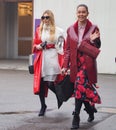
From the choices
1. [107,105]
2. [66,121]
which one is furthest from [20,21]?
[66,121]

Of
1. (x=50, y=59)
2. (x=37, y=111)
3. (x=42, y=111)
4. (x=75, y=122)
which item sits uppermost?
(x=50, y=59)

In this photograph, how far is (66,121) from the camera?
351 inches

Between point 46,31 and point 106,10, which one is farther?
point 106,10

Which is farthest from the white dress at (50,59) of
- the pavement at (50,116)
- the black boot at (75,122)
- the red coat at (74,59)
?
the black boot at (75,122)

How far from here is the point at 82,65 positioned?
27.0ft

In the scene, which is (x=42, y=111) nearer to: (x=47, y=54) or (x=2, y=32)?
(x=47, y=54)

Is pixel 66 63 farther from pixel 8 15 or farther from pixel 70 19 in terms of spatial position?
pixel 8 15

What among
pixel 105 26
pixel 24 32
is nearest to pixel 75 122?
pixel 105 26

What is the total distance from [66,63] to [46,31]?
1.25 metres

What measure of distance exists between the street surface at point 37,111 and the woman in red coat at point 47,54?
474 millimetres

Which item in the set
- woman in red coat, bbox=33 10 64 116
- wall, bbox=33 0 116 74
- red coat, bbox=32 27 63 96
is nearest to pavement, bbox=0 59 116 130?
woman in red coat, bbox=33 10 64 116

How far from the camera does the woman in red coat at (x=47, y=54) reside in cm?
933

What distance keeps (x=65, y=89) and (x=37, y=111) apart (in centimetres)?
155

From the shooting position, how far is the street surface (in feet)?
27.9
